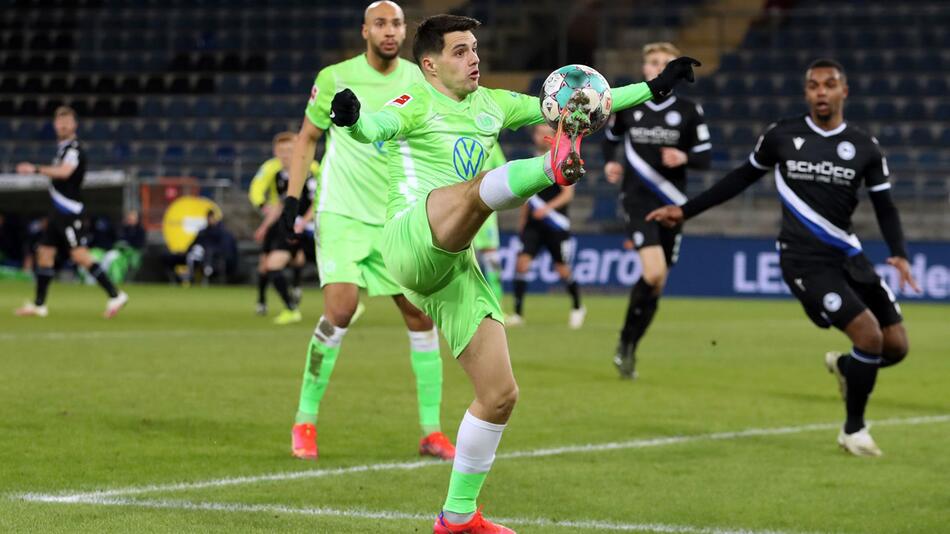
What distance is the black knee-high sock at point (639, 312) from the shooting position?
37.3 feet

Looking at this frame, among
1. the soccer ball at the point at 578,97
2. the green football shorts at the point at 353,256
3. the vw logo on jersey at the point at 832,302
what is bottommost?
the vw logo on jersey at the point at 832,302

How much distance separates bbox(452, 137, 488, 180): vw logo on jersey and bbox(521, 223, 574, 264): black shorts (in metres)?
12.5

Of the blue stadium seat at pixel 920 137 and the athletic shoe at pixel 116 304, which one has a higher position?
the blue stadium seat at pixel 920 137

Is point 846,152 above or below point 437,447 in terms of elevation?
above

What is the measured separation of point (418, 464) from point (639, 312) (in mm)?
4628

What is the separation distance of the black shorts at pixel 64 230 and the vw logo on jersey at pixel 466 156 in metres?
12.1

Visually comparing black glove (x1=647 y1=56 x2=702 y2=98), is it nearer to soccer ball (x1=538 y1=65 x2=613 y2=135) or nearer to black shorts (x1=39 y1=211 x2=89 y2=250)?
soccer ball (x1=538 y1=65 x2=613 y2=135)

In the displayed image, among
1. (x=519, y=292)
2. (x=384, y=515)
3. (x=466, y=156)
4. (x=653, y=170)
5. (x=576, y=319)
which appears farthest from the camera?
(x=519, y=292)

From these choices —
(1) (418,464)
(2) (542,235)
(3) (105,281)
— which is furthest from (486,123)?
(2) (542,235)

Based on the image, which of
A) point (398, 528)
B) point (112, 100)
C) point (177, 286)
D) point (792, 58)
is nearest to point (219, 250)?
point (177, 286)

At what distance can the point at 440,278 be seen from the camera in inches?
207

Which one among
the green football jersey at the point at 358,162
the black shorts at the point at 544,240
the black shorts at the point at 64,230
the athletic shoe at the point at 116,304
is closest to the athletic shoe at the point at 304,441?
the green football jersey at the point at 358,162

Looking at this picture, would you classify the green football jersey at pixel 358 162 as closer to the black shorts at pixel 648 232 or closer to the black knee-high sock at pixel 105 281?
the black shorts at pixel 648 232

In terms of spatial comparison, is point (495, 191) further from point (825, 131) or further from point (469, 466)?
point (825, 131)
